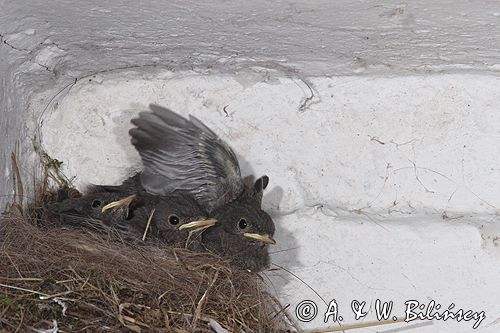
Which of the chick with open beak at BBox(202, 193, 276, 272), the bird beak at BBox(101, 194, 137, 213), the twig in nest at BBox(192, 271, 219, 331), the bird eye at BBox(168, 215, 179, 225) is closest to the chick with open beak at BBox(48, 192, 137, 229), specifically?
the bird beak at BBox(101, 194, 137, 213)

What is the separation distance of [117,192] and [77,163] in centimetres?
19

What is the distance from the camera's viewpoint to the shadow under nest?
202 centimetres

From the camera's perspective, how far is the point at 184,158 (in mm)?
2418

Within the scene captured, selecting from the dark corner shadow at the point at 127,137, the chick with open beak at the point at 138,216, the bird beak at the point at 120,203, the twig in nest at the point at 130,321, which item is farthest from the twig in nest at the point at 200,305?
the dark corner shadow at the point at 127,137

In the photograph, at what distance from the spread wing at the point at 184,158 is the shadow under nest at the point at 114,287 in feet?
0.81

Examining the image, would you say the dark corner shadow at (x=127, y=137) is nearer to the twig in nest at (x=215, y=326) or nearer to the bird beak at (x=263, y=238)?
the bird beak at (x=263, y=238)

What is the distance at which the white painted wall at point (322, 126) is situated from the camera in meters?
2.35

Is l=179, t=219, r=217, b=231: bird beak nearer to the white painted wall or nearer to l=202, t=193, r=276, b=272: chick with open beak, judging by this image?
l=202, t=193, r=276, b=272: chick with open beak

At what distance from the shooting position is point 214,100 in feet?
8.48

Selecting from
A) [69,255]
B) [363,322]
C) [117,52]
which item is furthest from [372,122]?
[69,255]

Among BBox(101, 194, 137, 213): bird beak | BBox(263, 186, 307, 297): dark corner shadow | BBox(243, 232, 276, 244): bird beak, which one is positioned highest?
BBox(101, 194, 137, 213): bird beak

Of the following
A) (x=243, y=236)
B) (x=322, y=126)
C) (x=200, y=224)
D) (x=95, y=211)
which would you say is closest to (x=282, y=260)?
(x=243, y=236)

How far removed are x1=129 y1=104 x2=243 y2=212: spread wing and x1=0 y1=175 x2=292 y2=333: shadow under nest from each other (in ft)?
0.81

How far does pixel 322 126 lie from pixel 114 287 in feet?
2.57
